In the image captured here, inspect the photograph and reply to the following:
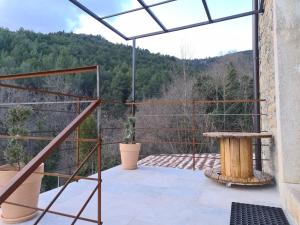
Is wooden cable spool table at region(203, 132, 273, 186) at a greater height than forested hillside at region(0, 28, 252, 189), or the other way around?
forested hillside at region(0, 28, 252, 189)

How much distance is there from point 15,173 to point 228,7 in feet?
11.1

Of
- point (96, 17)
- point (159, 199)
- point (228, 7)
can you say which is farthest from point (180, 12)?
point (159, 199)

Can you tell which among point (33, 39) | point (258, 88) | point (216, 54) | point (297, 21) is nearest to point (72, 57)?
point (33, 39)

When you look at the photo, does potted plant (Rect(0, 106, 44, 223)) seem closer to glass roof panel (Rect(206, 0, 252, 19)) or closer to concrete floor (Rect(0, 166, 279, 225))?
concrete floor (Rect(0, 166, 279, 225))

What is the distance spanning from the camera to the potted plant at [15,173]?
181 centimetres

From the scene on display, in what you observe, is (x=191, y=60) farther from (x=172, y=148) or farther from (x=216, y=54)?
(x=172, y=148)

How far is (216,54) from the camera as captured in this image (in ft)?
40.9

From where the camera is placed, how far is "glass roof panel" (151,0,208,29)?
3.46m

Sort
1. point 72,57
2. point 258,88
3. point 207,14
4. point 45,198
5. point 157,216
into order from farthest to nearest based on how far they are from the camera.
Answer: point 72,57 → point 258,88 → point 207,14 → point 45,198 → point 157,216

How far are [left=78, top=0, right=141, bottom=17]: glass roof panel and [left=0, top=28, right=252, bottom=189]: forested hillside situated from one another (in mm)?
5979

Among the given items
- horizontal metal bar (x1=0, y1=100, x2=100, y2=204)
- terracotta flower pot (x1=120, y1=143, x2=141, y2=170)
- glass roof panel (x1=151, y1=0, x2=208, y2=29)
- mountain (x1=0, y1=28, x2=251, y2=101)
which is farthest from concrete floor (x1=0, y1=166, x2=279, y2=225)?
mountain (x1=0, y1=28, x2=251, y2=101)

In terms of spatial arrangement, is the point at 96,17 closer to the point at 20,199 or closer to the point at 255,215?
the point at 20,199

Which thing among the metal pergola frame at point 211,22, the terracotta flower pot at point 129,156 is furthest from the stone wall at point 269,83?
the terracotta flower pot at point 129,156

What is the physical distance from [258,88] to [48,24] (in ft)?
51.9
